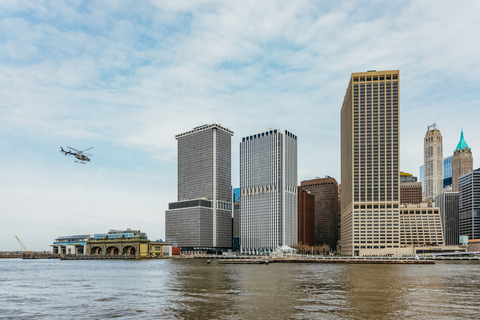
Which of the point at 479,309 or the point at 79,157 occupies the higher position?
the point at 79,157

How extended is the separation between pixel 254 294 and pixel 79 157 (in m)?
86.4

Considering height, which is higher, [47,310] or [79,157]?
[79,157]

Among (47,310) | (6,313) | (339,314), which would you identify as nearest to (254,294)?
(339,314)

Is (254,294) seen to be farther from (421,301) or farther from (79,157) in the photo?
(79,157)

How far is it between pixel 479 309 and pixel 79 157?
117118mm

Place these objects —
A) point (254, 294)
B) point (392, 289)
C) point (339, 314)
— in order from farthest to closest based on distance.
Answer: point (392, 289)
point (254, 294)
point (339, 314)

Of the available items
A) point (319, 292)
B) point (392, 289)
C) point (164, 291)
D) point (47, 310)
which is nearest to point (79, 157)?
point (164, 291)

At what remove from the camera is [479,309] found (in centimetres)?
5562

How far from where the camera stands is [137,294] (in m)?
74.8

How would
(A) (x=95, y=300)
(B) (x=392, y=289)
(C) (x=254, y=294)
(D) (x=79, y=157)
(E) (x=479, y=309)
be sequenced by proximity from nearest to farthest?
(E) (x=479, y=309), (A) (x=95, y=300), (C) (x=254, y=294), (B) (x=392, y=289), (D) (x=79, y=157)

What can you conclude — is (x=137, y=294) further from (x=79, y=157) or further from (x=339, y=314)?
(x=79, y=157)

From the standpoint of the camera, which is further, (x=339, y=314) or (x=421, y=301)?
(x=421, y=301)

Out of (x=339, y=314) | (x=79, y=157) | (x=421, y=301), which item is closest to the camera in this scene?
(x=339, y=314)

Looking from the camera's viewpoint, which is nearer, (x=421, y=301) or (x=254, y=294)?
(x=421, y=301)
